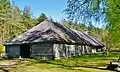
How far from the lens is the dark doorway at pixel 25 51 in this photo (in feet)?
130

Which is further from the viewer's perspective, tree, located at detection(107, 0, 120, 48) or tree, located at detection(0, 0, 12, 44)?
tree, located at detection(0, 0, 12, 44)

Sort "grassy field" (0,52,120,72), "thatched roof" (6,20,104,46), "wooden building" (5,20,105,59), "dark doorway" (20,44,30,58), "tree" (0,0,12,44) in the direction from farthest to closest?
"tree" (0,0,12,44) < "dark doorway" (20,44,30,58) < "thatched roof" (6,20,104,46) < "wooden building" (5,20,105,59) < "grassy field" (0,52,120,72)

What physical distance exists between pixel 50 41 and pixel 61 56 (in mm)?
3507

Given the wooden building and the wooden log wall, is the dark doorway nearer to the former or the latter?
the wooden building

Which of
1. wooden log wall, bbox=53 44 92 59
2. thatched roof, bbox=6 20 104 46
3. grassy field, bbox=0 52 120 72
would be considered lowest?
grassy field, bbox=0 52 120 72

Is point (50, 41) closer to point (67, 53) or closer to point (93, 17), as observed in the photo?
point (67, 53)

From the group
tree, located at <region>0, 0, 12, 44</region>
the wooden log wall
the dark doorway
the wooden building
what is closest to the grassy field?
the wooden building

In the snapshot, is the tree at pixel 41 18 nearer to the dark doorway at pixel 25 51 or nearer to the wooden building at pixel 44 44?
the wooden building at pixel 44 44

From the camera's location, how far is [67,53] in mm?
39438

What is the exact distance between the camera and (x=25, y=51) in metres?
40.1

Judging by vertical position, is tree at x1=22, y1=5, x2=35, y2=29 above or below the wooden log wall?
above

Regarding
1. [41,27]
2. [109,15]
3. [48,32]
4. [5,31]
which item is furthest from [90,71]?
[5,31]

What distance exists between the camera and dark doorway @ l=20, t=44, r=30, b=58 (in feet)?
130

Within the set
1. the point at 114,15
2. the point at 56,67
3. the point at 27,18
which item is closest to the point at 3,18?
the point at 27,18
